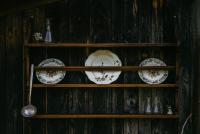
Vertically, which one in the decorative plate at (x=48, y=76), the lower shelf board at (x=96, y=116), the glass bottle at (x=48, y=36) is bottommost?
the lower shelf board at (x=96, y=116)

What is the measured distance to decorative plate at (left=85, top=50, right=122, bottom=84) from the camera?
5605 mm

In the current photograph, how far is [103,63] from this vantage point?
564 centimetres

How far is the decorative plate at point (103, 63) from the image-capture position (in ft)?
18.4

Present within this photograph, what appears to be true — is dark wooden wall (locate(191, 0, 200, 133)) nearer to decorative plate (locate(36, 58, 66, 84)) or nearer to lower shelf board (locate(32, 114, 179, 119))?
lower shelf board (locate(32, 114, 179, 119))

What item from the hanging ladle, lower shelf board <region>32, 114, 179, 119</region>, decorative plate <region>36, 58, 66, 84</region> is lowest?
lower shelf board <region>32, 114, 179, 119</region>

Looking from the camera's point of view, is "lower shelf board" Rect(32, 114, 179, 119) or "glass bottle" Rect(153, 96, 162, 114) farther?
"glass bottle" Rect(153, 96, 162, 114)

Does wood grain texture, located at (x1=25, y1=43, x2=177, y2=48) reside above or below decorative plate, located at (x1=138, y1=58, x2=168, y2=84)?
above

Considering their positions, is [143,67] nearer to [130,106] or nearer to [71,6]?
[130,106]

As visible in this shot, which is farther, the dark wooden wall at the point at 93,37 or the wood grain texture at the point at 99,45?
the dark wooden wall at the point at 93,37

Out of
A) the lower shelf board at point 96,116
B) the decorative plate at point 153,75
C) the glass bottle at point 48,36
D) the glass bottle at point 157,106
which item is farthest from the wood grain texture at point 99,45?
the lower shelf board at point 96,116

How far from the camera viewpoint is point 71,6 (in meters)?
5.64

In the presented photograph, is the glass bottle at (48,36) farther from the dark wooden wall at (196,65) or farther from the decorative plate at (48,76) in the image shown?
the dark wooden wall at (196,65)

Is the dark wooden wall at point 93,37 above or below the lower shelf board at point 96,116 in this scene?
above

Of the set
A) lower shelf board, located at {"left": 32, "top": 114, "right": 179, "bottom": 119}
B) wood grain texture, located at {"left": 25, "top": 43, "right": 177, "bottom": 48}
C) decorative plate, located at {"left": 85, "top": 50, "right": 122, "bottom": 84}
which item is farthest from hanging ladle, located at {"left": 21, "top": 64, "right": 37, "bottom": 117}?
decorative plate, located at {"left": 85, "top": 50, "right": 122, "bottom": 84}
